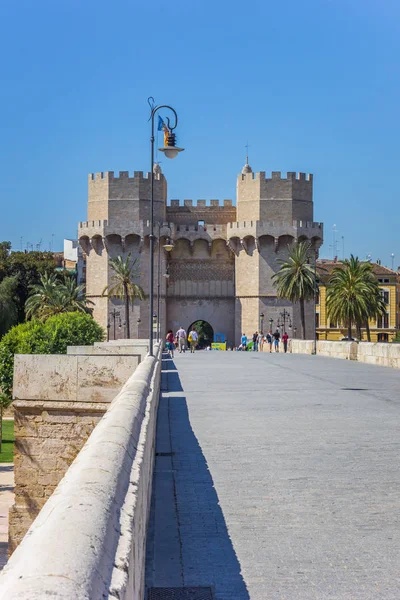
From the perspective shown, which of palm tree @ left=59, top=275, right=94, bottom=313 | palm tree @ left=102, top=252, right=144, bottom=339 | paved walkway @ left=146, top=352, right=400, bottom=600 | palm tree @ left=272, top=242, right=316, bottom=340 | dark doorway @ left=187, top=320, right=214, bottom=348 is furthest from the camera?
dark doorway @ left=187, top=320, right=214, bottom=348

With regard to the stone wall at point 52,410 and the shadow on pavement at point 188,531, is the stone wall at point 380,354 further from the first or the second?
the shadow on pavement at point 188,531

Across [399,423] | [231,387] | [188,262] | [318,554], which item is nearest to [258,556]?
[318,554]

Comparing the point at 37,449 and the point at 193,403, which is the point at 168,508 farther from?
the point at 37,449

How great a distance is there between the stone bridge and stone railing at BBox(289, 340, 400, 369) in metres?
12.8

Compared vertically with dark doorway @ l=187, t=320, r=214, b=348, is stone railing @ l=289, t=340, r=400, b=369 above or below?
below

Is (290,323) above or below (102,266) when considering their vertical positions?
below

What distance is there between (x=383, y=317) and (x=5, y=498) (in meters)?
55.9

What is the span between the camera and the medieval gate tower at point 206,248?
5491 centimetres

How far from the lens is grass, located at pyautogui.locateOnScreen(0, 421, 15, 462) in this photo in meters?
30.5

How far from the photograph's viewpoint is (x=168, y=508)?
5430 millimetres

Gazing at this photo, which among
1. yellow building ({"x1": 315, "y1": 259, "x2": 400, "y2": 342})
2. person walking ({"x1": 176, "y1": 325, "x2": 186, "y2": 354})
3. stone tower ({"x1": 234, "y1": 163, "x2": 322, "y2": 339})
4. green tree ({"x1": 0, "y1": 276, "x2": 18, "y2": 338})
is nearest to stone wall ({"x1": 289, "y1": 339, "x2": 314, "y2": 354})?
person walking ({"x1": 176, "y1": 325, "x2": 186, "y2": 354})

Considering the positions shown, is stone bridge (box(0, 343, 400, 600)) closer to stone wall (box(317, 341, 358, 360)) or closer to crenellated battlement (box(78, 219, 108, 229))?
stone wall (box(317, 341, 358, 360))

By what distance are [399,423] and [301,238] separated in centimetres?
4635

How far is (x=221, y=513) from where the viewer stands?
5238 millimetres
